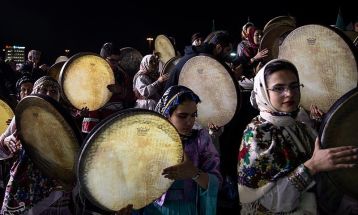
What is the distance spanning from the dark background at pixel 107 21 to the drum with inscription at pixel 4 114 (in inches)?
937

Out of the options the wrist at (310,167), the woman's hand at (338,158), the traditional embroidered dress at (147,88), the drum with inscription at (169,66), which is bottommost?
the traditional embroidered dress at (147,88)

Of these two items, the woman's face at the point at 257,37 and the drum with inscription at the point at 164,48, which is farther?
the drum with inscription at the point at 164,48

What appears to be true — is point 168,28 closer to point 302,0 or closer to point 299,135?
point 302,0

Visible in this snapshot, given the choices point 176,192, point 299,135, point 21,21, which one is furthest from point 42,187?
point 21,21

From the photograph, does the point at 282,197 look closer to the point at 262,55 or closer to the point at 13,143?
the point at 13,143

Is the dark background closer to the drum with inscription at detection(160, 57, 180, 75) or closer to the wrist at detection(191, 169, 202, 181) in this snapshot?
the drum with inscription at detection(160, 57, 180, 75)

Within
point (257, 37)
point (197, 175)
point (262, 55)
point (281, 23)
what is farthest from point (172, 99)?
point (257, 37)

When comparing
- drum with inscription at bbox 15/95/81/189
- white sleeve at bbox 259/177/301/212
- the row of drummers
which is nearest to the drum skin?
the row of drummers

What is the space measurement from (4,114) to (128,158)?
241 centimetres

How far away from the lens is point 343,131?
2191 mm

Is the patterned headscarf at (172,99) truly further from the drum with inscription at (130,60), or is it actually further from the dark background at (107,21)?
the dark background at (107,21)

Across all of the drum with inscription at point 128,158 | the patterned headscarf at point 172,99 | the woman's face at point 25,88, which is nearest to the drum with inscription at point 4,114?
the woman's face at point 25,88

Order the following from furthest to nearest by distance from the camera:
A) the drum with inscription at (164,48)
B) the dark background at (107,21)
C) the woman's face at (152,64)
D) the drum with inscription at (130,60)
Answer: the dark background at (107,21), the drum with inscription at (164,48), the drum with inscription at (130,60), the woman's face at (152,64)

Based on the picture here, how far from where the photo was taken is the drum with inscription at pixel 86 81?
5.67m
